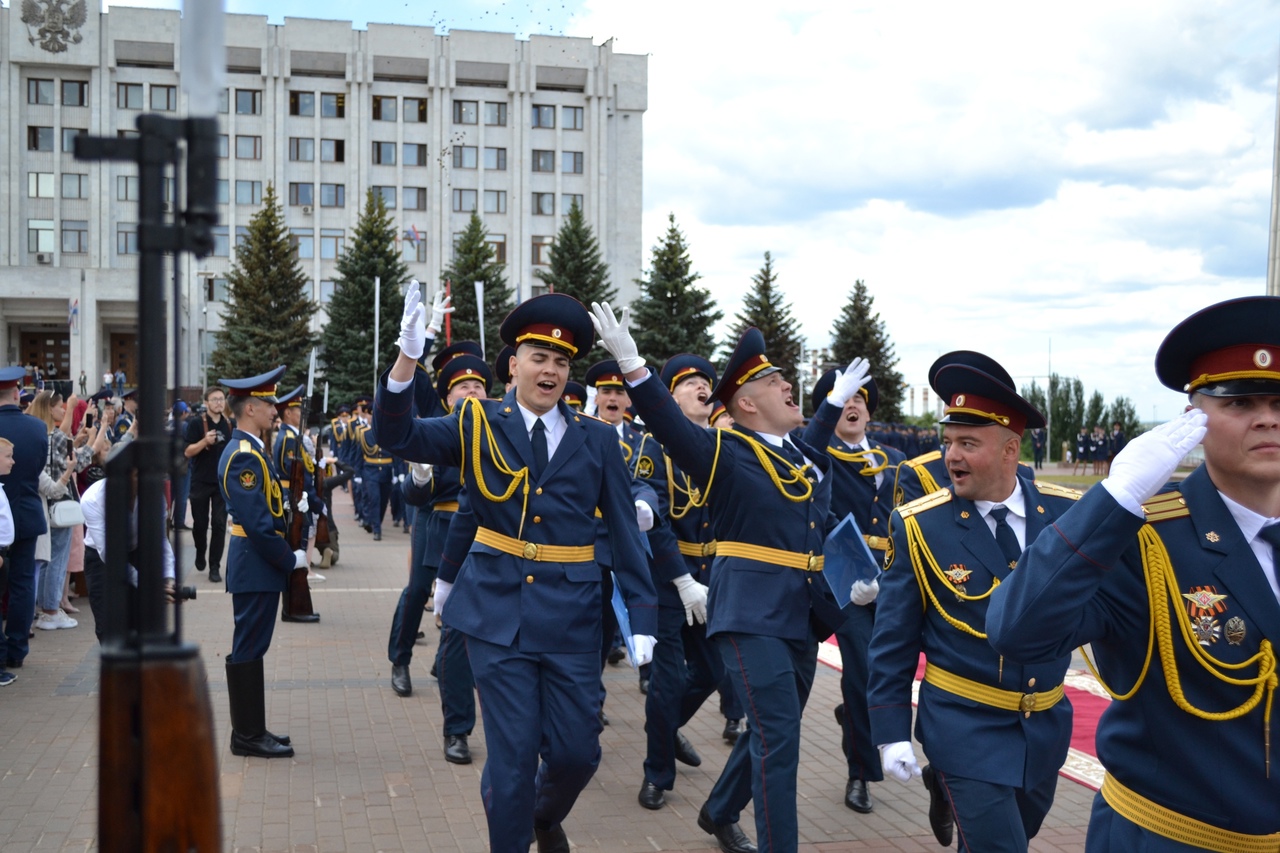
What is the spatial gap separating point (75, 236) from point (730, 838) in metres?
72.0

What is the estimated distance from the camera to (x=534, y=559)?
4980 mm

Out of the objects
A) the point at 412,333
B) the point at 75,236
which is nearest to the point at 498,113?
the point at 75,236

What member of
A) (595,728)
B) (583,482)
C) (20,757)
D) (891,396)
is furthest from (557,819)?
(891,396)

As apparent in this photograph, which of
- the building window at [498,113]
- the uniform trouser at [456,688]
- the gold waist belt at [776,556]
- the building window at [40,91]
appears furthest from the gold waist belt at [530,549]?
the building window at [40,91]

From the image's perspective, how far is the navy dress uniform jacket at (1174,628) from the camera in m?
2.66

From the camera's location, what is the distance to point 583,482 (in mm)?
5145

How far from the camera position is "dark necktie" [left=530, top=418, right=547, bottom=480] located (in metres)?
5.11

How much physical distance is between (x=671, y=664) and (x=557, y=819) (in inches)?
70.4

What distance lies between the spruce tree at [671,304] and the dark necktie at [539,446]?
43251 mm

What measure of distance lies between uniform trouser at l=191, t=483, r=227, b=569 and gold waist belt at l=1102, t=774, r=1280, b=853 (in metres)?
13.2

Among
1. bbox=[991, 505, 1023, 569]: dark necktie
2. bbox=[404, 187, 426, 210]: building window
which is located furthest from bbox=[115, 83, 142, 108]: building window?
bbox=[991, 505, 1023, 569]: dark necktie

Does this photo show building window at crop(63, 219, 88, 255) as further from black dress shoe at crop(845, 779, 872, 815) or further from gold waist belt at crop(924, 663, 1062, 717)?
gold waist belt at crop(924, 663, 1062, 717)

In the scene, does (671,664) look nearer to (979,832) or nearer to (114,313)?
(979,832)

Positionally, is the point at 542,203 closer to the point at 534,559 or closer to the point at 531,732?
the point at 534,559
